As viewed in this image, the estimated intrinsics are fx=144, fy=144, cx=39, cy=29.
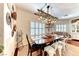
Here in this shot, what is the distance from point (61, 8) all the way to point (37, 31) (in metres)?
0.46

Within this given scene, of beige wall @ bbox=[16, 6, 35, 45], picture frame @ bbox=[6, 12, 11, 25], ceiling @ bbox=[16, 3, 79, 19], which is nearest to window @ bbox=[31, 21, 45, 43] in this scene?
beige wall @ bbox=[16, 6, 35, 45]

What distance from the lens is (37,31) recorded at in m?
1.97

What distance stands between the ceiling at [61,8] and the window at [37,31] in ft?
0.63

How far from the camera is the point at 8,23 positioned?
1.95 m

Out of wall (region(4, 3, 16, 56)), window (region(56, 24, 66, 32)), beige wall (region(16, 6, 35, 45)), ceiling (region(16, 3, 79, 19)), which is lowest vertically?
wall (region(4, 3, 16, 56))

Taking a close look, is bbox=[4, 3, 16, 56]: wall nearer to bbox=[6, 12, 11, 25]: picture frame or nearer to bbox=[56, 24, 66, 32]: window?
bbox=[6, 12, 11, 25]: picture frame

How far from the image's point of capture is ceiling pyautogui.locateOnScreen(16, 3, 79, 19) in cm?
196

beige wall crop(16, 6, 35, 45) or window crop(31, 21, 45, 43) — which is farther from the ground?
beige wall crop(16, 6, 35, 45)

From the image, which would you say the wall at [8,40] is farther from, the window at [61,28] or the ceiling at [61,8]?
the window at [61,28]

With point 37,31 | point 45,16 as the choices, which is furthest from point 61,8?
point 37,31

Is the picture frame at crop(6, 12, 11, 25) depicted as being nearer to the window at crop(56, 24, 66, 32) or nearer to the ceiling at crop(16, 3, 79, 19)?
the ceiling at crop(16, 3, 79, 19)

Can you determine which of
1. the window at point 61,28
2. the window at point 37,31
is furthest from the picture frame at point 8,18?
the window at point 61,28

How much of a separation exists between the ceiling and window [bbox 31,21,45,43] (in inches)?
7.5

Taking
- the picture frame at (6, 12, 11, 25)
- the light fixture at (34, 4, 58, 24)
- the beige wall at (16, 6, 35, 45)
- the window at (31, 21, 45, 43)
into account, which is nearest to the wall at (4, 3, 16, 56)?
the picture frame at (6, 12, 11, 25)
